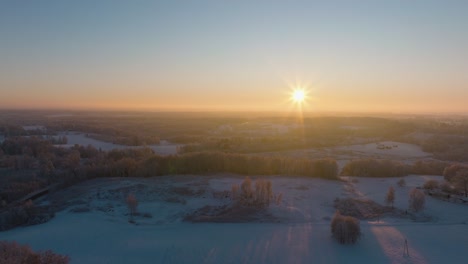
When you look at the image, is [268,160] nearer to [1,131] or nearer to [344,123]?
[1,131]

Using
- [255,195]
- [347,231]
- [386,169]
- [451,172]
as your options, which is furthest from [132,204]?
[451,172]

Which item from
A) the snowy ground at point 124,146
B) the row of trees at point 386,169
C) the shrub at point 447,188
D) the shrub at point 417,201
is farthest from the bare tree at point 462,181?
the snowy ground at point 124,146

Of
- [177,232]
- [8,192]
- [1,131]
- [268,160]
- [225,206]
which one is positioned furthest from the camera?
[1,131]

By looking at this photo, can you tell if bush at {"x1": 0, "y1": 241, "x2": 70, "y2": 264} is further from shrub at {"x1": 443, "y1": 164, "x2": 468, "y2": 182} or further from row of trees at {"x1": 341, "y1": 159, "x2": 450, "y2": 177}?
shrub at {"x1": 443, "y1": 164, "x2": 468, "y2": 182}

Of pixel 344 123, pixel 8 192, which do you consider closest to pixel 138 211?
pixel 8 192

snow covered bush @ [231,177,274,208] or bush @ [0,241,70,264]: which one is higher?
bush @ [0,241,70,264]

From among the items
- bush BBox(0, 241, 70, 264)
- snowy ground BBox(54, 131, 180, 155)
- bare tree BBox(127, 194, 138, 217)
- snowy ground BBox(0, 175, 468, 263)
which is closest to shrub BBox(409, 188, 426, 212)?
snowy ground BBox(0, 175, 468, 263)

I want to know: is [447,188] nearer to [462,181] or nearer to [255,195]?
[462,181]

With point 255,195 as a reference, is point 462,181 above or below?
above
